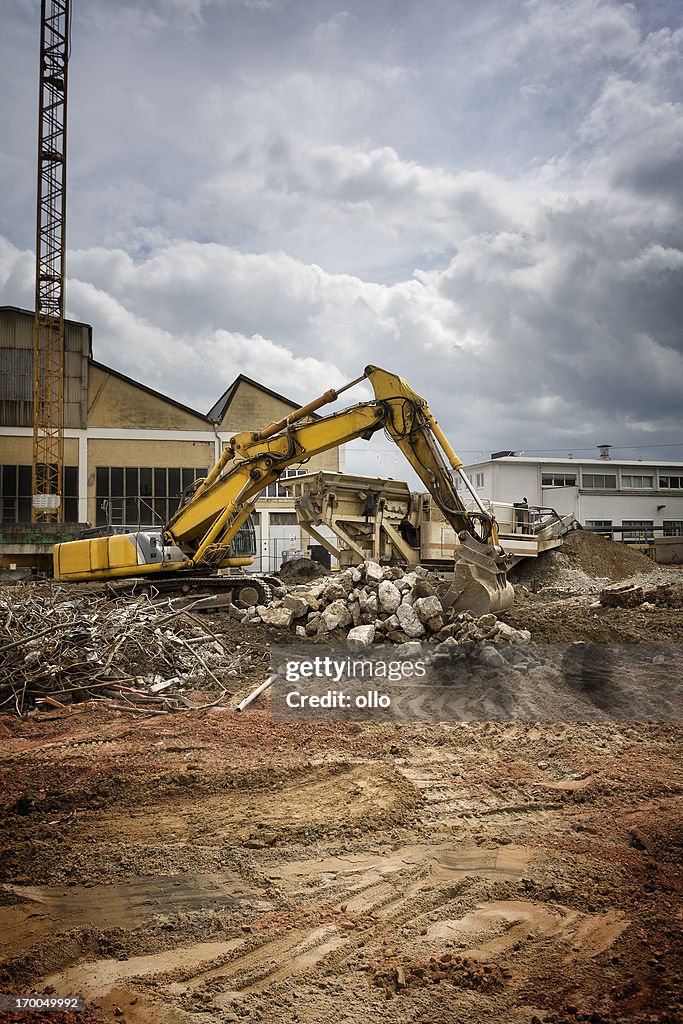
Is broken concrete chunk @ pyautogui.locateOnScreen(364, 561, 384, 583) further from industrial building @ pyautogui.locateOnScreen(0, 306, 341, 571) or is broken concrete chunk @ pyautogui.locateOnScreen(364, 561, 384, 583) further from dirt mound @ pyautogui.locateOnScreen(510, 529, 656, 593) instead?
industrial building @ pyautogui.locateOnScreen(0, 306, 341, 571)

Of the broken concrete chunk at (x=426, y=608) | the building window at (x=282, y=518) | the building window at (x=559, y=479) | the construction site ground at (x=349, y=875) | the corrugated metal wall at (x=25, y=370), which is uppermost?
the corrugated metal wall at (x=25, y=370)

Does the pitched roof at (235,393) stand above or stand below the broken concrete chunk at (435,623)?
above

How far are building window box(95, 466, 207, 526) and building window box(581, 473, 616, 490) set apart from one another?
23.9 metres

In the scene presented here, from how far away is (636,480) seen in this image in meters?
44.8

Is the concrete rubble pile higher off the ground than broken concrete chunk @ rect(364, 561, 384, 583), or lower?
lower

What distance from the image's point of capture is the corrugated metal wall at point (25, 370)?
30.7 metres

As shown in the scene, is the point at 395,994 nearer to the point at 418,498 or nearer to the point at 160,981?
the point at 160,981

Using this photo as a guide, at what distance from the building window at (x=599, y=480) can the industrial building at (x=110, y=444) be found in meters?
20.4

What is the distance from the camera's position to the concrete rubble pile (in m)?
9.57

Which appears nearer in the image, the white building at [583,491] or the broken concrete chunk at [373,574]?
the broken concrete chunk at [373,574]

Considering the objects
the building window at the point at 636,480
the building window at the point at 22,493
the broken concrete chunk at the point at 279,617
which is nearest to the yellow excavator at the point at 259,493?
the broken concrete chunk at the point at 279,617

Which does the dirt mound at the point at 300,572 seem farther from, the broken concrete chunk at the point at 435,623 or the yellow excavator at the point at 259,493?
the broken concrete chunk at the point at 435,623

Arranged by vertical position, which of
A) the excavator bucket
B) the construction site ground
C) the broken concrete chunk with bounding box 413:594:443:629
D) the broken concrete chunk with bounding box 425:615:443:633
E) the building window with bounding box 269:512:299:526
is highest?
the building window with bounding box 269:512:299:526

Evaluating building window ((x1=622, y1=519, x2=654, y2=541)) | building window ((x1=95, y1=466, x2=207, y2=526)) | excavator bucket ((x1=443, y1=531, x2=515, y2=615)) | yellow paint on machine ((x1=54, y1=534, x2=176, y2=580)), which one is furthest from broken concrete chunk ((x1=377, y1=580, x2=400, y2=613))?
building window ((x1=622, y1=519, x2=654, y2=541))
